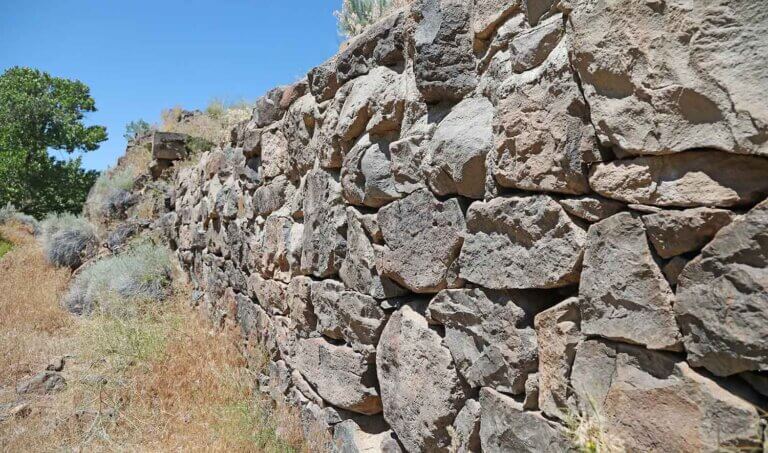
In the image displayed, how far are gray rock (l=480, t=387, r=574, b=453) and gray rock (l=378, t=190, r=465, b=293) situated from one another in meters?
0.44

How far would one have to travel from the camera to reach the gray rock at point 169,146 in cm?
867

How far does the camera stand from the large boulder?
100 cm

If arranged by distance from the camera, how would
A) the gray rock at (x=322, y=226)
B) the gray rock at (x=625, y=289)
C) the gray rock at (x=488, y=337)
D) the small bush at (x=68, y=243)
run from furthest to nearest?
the small bush at (x=68, y=243) < the gray rock at (x=322, y=226) < the gray rock at (x=488, y=337) < the gray rock at (x=625, y=289)

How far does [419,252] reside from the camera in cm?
201

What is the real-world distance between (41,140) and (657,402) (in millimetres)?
16372

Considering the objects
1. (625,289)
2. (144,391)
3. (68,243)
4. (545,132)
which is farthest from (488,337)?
(68,243)

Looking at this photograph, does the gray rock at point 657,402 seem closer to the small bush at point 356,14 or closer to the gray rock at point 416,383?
the gray rock at point 416,383

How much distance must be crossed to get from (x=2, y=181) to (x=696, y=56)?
15862mm

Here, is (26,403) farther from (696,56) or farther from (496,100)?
(696,56)

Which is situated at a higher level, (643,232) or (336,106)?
(336,106)

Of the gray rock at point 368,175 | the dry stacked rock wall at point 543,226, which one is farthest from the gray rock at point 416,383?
the gray rock at point 368,175

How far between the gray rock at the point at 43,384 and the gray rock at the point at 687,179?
14.6 feet

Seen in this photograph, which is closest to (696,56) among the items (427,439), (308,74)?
(427,439)

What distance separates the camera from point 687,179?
1.12m
